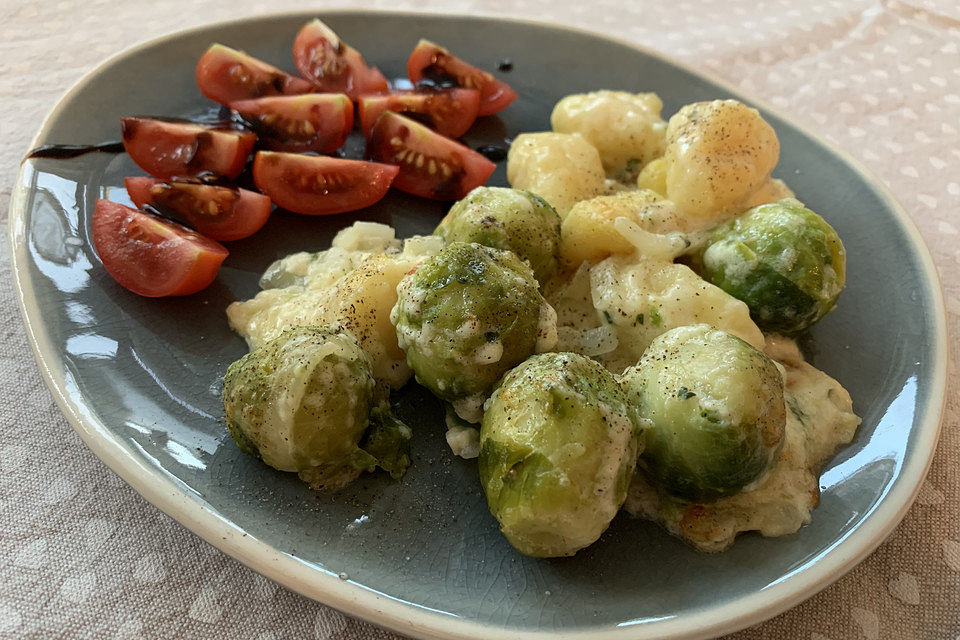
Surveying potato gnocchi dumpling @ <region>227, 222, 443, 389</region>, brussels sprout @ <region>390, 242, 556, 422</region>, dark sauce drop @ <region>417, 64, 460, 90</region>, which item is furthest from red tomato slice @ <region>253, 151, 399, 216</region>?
brussels sprout @ <region>390, 242, 556, 422</region>

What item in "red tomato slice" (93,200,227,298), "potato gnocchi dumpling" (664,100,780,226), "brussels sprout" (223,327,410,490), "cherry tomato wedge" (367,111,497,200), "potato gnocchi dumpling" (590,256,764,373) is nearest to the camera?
"brussels sprout" (223,327,410,490)

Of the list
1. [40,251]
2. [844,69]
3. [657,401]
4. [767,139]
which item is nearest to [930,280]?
[767,139]

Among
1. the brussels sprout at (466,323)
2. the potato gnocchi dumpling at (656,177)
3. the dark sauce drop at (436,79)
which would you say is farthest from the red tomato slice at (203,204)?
the potato gnocchi dumpling at (656,177)

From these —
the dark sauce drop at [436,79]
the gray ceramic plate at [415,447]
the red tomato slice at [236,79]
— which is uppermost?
the red tomato slice at [236,79]

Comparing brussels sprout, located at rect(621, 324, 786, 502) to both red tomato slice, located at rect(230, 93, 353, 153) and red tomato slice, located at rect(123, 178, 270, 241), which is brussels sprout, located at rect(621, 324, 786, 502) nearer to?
red tomato slice, located at rect(123, 178, 270, 241)

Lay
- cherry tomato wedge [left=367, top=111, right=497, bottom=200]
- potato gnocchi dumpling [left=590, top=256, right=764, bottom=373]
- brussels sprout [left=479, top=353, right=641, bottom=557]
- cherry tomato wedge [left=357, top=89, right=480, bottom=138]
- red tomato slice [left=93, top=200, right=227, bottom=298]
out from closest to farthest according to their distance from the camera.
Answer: brussels sprout [left=479, top=353, right=641, bottom=557], potato gnocchi dumpling [left=590, top=256, right=764, bottom=373], red tomato slice [left=93, top=200, right=227, bottom=298], cherry tomato wedge [left=367, top=111, right=497, bottom=200], cherry tomato wedge [left=357, top=89, right=480, bottom=138]

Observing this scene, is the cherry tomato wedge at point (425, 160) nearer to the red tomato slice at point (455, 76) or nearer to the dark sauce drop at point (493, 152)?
the dark sauce drop at point (493, 152)
